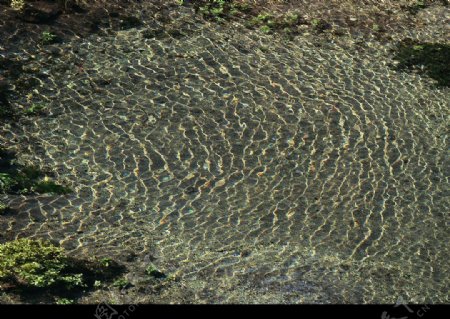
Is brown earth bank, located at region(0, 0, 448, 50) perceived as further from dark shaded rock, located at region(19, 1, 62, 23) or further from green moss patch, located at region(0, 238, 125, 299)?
green moss patch, located at region(0, 238, 125, 299)

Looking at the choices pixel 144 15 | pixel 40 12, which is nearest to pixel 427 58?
pixel 144 15

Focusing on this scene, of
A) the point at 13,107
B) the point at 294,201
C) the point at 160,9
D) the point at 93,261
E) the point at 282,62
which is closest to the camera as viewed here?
the point at 93,261

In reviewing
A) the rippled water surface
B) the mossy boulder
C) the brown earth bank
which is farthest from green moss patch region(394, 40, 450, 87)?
the mossy boulder

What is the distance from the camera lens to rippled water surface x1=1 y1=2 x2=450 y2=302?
7715 millimetres

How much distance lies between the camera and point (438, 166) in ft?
31.5

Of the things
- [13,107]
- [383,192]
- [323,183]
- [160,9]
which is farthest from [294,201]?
[160,9]

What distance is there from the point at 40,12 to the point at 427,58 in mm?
5590

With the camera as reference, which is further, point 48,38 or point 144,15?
point 144,15

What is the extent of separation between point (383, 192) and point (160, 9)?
4793 mm

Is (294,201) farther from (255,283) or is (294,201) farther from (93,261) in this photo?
(93,261)

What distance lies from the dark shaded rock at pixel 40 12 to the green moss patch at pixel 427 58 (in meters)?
4.94

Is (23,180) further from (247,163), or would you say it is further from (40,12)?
(40,12)

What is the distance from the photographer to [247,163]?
9219 millimetres

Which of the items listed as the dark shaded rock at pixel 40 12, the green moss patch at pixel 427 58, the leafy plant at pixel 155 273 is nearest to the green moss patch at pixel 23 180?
the leafy plant at pixel 155 273
